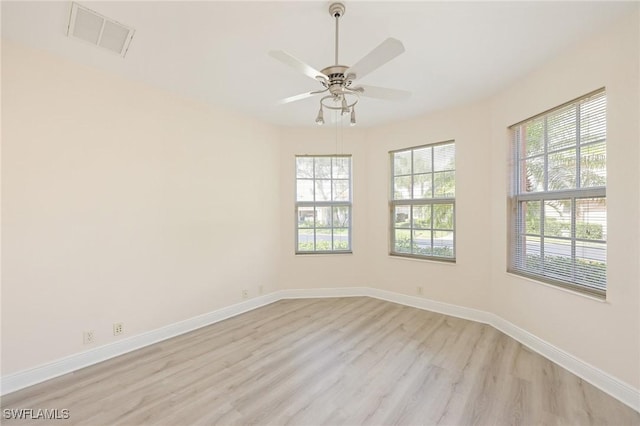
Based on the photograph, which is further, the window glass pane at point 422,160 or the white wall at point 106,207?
the window glass pane at point 422,160

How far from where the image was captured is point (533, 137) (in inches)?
112

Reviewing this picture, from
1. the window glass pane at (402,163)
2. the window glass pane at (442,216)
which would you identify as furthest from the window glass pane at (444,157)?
the window glass pane at (442,216)

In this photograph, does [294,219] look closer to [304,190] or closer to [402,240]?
[304,190]

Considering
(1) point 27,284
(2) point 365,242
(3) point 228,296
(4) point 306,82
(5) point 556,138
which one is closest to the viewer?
(1) point 27,284

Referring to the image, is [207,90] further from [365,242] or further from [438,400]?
[438,400]

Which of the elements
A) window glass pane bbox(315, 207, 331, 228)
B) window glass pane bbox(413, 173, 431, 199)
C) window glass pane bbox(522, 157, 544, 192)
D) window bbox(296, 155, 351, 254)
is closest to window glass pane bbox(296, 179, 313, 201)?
window bbox(296, 155, 351, 254)

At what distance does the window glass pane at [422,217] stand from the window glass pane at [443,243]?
17 cm

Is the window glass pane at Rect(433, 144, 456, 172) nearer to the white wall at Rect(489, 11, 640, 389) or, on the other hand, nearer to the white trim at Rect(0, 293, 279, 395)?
the white wall at Rect(489, 11, 640, 389)

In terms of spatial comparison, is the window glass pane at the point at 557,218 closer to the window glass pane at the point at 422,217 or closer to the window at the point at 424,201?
the window at the point at 424,201

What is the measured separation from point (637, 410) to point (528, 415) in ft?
2.44

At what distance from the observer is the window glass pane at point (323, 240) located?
14.6ft

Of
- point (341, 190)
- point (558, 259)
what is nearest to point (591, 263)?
point (558, 259)

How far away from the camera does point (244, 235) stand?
3855mm

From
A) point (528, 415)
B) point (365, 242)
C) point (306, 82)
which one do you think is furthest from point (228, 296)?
point (528, 415)
